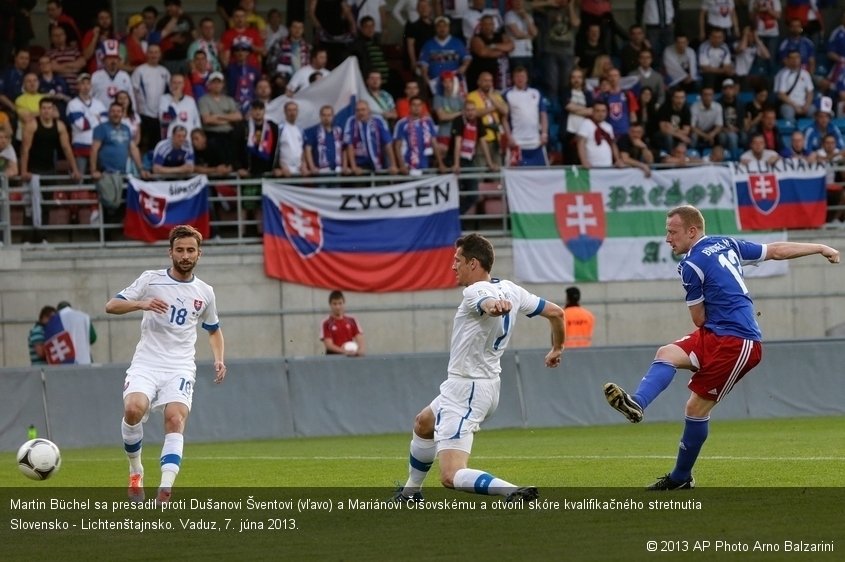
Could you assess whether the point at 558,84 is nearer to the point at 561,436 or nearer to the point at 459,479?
the point at 561,436

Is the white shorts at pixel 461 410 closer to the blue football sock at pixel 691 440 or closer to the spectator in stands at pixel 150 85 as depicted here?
the blue football sock at pixel 691 440

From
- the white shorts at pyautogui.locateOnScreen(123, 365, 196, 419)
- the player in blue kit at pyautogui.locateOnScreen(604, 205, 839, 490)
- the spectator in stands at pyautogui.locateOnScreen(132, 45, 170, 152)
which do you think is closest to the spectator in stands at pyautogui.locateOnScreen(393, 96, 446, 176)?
the spectator in stands at pyautogui.locateOnScreen(132, 45, 170, 152)

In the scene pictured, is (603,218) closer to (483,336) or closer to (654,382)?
(654,382)

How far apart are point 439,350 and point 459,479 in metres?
15.2

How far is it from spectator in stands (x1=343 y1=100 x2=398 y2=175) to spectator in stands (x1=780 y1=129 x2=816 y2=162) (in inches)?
287

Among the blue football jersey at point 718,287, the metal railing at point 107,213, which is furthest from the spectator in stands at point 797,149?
the blue football jersey at point 718,287

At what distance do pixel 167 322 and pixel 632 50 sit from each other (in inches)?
666

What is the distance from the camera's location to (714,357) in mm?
11031

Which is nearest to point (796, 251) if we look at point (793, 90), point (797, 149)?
point (797, 149)

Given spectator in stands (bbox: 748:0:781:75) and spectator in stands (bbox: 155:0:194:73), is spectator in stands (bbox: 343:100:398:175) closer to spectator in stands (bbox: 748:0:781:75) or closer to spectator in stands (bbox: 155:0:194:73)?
spectator in stands (bbox: 155:0:194:73)

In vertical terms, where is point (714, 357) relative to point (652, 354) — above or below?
above

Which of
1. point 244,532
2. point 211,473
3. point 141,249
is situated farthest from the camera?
point 141,249

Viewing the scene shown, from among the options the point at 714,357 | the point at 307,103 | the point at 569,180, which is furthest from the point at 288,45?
the point at 714,357

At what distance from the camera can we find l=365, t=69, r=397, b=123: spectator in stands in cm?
2459
